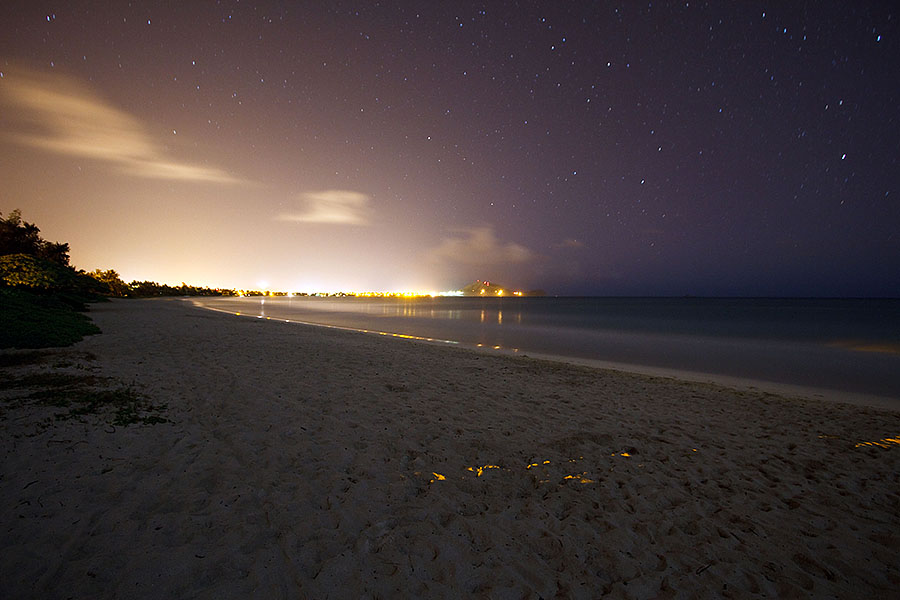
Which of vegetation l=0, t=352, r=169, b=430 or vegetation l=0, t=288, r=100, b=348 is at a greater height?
vegetation l=0, t=288, r=100, b=348

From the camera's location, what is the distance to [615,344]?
27188mm

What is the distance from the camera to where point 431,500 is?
14.9ft

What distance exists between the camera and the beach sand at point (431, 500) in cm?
334

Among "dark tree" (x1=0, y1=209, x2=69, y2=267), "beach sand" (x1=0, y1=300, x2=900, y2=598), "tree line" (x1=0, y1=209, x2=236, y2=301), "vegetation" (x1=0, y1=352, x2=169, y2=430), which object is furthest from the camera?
"dark tree" (x1=0, y1=209, x2=69, y2=267)

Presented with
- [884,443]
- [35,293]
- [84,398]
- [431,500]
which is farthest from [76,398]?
[35,293]

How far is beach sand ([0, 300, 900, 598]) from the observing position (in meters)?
3.34

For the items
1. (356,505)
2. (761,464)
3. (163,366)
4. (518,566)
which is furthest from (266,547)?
(163,366)

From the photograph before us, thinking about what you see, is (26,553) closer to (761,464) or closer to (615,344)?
(761,464)

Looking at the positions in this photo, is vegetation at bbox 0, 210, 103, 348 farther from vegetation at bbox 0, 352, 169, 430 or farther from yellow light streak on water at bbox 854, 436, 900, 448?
yellow light streak on water at bbox 854, 436, 900, 448

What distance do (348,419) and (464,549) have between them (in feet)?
12.8

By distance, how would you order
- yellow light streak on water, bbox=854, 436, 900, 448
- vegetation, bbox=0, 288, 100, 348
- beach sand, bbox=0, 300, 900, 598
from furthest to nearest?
vegetation, bbox=0, 288, 100, 348
yellow light streak on water, bbox=854, 436, 900, 448
beach sand, bbox=0, 300, 900, 598

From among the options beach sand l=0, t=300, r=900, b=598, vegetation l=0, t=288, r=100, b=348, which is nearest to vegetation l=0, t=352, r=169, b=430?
beach sand l=0, t=300, r=900, b=598

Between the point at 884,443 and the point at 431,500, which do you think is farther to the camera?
the point at 884,443

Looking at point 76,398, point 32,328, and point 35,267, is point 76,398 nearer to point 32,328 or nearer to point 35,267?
point 32,328
